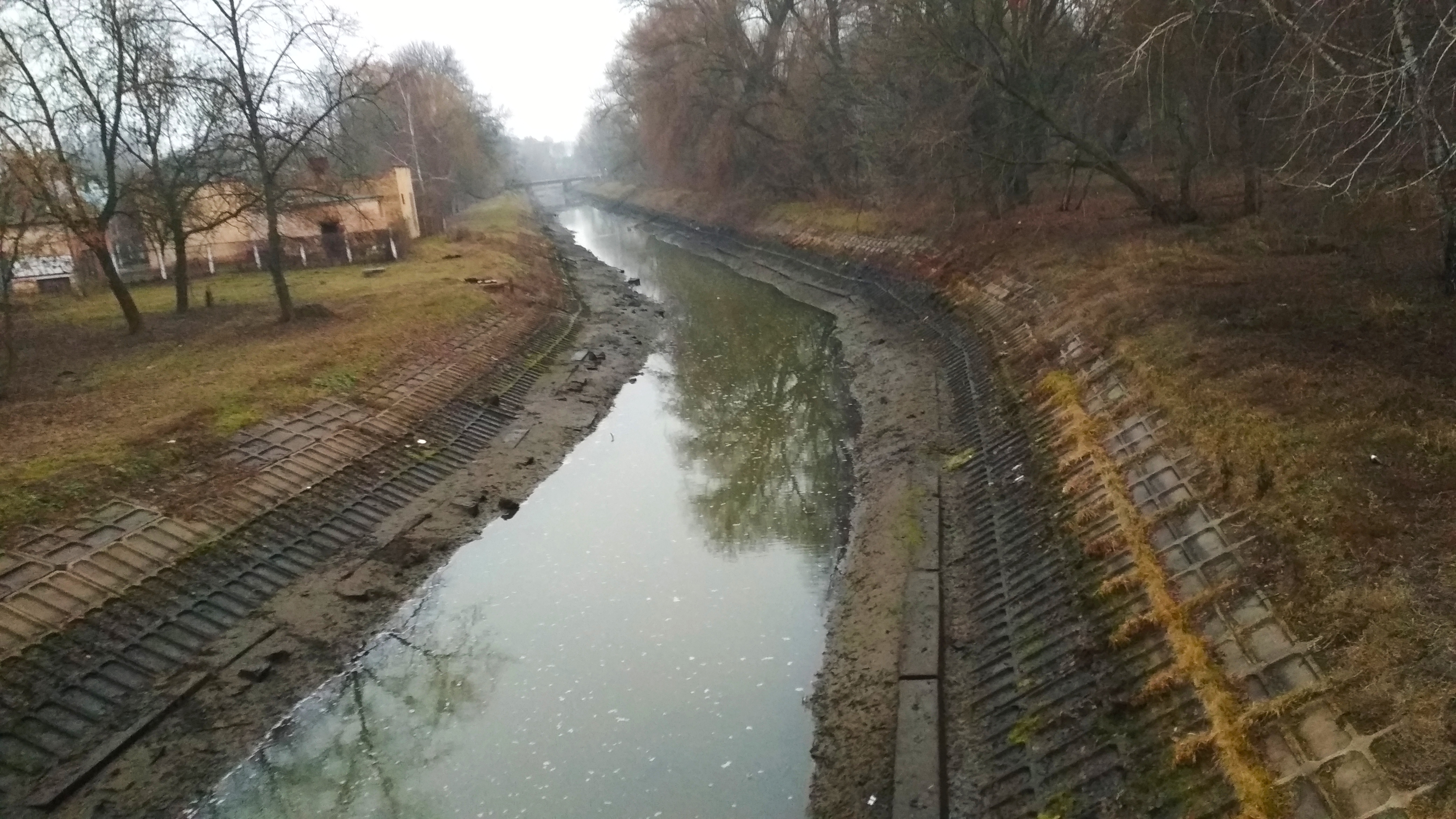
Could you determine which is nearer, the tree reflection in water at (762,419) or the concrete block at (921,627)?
the concrete block at (921,627)

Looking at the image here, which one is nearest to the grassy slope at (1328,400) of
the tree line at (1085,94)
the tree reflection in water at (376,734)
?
the tree line at (1085,94)

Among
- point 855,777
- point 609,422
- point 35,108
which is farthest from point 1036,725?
point 35,108

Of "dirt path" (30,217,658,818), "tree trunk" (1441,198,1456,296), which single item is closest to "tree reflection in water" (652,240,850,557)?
"dirt path" (30,217,658,818)

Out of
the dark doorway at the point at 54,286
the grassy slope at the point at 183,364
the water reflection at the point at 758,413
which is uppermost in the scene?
the dark doorway at the point at 54,286

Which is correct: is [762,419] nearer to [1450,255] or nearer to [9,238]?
[1450,255]

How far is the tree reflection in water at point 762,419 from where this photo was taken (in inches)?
586

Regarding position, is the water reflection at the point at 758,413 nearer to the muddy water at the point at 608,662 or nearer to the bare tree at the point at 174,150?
the muddy water at the point at 608,662

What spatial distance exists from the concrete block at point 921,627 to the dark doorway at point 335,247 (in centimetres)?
3224

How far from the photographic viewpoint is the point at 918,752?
28.0 ft

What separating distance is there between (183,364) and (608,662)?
43.9 ft

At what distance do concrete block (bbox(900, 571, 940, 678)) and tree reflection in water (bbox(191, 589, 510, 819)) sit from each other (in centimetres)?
477

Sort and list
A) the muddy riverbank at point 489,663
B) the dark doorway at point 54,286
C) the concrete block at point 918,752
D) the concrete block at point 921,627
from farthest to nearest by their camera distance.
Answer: the dark doorway at point 54,286 → the concrete block at point 921,627 → the muddy riverbank at point 489,663 → the concrete block at point 918,752

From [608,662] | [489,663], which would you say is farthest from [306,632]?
[608,662]

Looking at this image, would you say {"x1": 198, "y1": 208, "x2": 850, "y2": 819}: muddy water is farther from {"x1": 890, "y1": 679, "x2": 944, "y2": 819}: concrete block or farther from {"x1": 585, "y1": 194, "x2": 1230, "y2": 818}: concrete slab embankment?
{"x1": 890, "y1": 679, "x2": 944, "y2": 819}: concrete block
